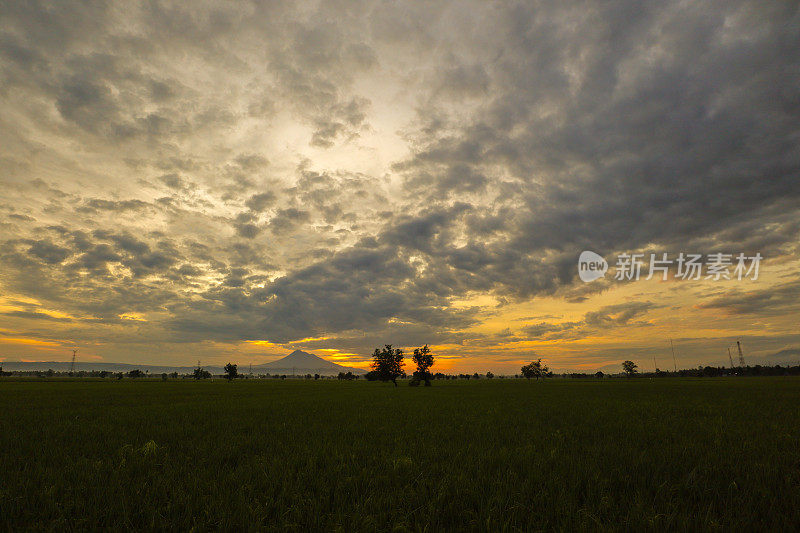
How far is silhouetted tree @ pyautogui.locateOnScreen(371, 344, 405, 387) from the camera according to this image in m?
110

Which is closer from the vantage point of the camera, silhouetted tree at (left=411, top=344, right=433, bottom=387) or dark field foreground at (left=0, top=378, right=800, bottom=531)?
dark field foreground at (left=0, top=378, right=800, bottom=531)

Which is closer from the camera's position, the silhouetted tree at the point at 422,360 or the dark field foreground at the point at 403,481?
the dark field foreground at the point at 403,481

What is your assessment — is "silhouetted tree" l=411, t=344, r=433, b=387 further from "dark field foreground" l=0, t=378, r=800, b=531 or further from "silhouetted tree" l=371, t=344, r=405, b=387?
"dark field foreground" l=0, t=378, r=800, b=531

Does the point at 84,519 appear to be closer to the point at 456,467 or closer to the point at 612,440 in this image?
the point at 456,467

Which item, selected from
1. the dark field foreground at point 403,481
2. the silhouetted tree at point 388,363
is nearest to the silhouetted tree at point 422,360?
the silhouetted tree at point 388,363

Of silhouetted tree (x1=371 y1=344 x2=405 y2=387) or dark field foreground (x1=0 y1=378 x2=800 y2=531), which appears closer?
dark field foreground (x1=0 y1=378 x2=800 y2=531)

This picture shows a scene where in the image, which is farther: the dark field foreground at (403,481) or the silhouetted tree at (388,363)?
the silhouetted tree at (388,363)

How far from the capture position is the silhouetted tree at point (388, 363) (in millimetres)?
109625

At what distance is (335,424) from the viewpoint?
15.8 meters

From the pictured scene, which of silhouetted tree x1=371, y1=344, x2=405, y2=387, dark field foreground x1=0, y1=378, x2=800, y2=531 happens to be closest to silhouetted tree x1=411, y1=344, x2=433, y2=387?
silhouetted tree x1=371, y1=344, x2=405, y2=387

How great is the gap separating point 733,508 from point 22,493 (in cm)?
1207

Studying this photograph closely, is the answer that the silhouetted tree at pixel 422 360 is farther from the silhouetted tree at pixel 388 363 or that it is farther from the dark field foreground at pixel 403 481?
Result: the dark field foreground at pixel 403 481

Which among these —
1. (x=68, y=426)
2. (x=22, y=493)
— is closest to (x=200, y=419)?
(x=68, y=426)

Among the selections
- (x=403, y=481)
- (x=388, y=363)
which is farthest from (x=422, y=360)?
(x=403, y=481)
